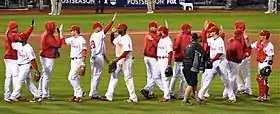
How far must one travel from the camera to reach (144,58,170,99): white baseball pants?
1603 cm

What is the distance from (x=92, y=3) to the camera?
58.8 m

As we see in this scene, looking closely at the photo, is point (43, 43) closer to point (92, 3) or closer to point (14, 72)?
point (14, 72)

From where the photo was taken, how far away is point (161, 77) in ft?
53.6

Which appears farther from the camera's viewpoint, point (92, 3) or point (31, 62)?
point (92, 3)

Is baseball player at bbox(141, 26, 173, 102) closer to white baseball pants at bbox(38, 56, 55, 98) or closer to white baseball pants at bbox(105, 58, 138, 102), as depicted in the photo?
white baseball pants at bbox(105, 58, 138, 102)

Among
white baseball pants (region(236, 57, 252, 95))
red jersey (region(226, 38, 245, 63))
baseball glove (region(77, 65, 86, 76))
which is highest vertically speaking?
red jersey (region(226, 38, 245, 63))

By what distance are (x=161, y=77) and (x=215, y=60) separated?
1434 millimetres

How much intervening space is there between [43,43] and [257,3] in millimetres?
47728

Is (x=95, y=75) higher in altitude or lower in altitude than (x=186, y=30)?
lower

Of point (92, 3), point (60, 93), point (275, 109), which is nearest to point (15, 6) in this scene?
point (92, 3)

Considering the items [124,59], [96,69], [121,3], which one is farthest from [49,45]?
[121,3]

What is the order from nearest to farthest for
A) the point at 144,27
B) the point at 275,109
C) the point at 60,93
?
1. the point at 275,109
2. the point at 60,93
3. the point at 144,27

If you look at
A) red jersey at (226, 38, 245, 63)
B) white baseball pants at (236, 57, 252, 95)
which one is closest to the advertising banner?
white baseball pants at (236, 57, 252, 95)

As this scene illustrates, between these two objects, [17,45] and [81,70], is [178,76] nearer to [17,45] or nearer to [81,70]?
[81,70]
